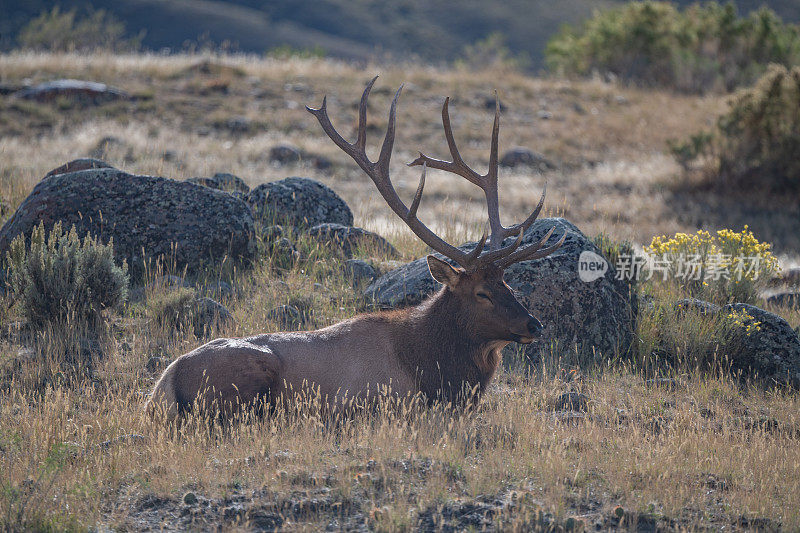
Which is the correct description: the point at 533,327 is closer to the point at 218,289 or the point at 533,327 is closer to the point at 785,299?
the point at 218,289

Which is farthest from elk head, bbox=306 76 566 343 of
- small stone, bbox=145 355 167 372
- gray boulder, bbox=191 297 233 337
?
small stone, bbox=145 355 167 372

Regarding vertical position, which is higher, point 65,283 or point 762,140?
point 762,140

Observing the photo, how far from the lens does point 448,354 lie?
701cm

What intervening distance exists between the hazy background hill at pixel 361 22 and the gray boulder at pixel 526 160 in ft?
188

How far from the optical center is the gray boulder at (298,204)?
36.8ft

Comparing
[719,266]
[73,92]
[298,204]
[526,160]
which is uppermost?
[73,92]

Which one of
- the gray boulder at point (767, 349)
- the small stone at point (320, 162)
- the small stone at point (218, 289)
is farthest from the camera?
the small stone at point (320, 162)

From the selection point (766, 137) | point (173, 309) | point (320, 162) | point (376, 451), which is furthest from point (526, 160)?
point (376, 451)

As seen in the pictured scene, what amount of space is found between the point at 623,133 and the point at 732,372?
18.0 meters

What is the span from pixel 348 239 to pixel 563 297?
3.25m

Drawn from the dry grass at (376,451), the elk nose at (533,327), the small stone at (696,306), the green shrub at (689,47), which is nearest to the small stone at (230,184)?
the dry grass at (376,451)

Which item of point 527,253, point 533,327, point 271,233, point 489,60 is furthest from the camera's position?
point 489,60

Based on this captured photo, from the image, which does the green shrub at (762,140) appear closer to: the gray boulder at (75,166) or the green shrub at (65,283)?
the gray boulder at (75,166)

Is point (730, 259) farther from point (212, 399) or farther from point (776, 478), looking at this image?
point (212, 399)
